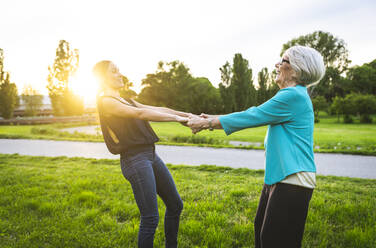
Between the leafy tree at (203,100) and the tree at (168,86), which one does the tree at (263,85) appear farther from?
the tree at (168,86)

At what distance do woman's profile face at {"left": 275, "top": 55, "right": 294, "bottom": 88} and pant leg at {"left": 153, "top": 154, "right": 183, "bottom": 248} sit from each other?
1493mm

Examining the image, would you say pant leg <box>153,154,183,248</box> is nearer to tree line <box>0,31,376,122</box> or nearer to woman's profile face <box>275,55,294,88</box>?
woman's profile face <box>275,55,294,88</box>

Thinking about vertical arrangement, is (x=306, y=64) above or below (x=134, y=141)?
above

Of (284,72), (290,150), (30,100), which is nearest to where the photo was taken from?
(290,150)

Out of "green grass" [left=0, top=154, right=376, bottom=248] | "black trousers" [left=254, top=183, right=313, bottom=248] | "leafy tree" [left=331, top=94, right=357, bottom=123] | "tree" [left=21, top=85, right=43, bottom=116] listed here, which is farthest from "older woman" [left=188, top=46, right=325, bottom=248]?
"tree" [left=21, top=85, right=43, bottom=116]

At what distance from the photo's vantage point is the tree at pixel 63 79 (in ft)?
139

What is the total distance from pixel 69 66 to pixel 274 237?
4739 centimetres

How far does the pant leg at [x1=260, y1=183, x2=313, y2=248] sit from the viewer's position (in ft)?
6.33

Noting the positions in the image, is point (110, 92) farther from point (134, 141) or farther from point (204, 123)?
point (204, 123)

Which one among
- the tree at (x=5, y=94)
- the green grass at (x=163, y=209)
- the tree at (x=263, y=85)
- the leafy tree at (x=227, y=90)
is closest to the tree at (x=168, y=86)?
the leafy tree at (x=227, y=90)

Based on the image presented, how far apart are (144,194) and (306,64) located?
72.9 inches

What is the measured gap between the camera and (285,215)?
1933mm

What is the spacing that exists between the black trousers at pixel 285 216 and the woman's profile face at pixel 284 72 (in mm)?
882

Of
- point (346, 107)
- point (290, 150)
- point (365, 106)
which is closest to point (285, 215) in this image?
point (290, 150)
